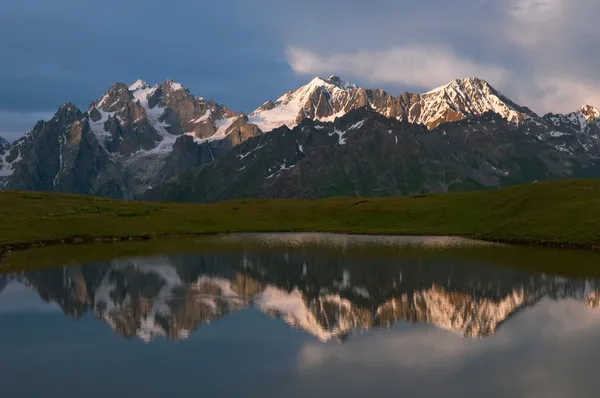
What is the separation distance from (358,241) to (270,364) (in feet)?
250

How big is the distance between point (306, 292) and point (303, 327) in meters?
14.7

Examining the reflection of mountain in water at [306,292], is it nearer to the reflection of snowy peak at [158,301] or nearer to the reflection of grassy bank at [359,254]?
the reflection of snowy peak at [158,301]

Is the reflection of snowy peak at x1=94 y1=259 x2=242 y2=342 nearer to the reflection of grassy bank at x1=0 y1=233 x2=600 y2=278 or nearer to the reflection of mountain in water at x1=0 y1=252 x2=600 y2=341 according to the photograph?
the reflection of mountain in water at x1=0 y1=252 x2=600 y2=341

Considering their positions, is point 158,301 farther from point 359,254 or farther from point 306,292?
point 359,254

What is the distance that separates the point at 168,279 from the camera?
64750 millimetres

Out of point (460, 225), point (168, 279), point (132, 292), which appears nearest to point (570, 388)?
point (132, 292)

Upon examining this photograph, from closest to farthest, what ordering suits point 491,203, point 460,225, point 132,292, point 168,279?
point 132,292 → point 168,279 → point 460,225 → point 491,203

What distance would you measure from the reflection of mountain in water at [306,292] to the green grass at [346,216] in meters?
35.6

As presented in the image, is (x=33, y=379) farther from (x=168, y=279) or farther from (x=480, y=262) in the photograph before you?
(x=480, y=262)

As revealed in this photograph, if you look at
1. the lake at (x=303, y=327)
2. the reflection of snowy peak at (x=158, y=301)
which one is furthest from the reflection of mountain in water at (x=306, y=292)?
the lake at (x=303, y=327)

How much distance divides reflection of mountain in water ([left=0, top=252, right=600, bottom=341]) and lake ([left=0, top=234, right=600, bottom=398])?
200mm

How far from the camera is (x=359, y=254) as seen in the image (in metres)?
86.6

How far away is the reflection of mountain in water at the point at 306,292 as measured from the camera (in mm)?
44656

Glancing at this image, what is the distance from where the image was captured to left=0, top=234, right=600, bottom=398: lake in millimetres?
30188
